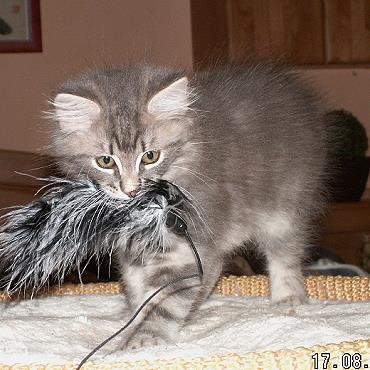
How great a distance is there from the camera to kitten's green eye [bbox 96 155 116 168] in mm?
1653

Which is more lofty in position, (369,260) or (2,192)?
(2,192)

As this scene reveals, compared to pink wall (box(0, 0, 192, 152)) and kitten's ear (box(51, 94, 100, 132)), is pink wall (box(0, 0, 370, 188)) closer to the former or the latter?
pink wall (box(0, 0, 192, 152))

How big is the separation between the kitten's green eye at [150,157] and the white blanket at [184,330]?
0.41m

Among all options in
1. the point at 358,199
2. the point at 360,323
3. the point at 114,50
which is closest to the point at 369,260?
the point at 358,199

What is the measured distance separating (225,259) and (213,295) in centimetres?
13

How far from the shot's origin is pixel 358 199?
407 centimetres

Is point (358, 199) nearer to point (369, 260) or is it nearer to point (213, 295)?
point (369, 260)

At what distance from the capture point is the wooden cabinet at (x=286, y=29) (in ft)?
12.0

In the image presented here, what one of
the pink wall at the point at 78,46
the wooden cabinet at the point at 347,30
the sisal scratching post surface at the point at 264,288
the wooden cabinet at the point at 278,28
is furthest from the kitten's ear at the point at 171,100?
the wooden cabinet at the point at 347,30

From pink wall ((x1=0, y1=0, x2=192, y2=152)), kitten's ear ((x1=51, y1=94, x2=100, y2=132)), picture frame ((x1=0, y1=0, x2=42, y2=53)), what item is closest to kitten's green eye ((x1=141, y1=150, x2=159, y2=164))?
kitten's ear ((x1=51, y1=94, x2=100, y2=132))

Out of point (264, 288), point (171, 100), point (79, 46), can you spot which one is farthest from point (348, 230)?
point (171, 100)

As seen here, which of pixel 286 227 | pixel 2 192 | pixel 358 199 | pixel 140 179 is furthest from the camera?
pixel 358 199

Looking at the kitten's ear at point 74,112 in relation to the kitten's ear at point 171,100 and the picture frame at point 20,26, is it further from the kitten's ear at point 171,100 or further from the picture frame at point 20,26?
the picture frame at point 20,26

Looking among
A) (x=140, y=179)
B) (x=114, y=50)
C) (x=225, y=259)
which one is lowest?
(x=225, y=259)
